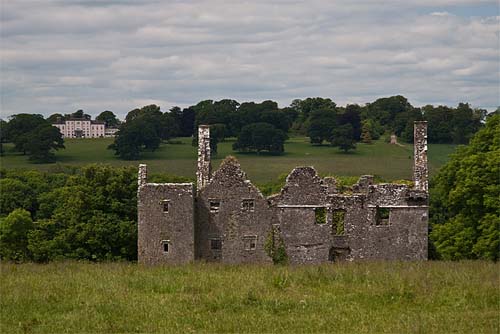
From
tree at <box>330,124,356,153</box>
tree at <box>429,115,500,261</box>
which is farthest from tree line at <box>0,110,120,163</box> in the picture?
tree at <box>429,115,500,261</box>

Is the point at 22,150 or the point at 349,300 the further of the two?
the point at 22,150

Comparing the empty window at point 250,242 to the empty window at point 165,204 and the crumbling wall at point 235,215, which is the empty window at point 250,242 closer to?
the crumbling wall at point 235,215

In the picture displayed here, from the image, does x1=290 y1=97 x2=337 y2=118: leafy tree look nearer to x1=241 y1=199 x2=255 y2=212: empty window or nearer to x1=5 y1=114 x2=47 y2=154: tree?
x1=5 y1=114 x2=47 y2=154: tree

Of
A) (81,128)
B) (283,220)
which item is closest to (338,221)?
(283,220)

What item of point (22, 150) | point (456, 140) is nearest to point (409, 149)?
point (456, 140)

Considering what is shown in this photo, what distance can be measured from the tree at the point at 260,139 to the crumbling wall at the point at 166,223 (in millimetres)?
43580

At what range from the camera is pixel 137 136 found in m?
93.1

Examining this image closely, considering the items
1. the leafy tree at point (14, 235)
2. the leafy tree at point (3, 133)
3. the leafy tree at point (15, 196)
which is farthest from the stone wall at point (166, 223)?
the leafy tree at point (3, 133)

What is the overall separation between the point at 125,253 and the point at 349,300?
94.0ft

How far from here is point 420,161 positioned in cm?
3916

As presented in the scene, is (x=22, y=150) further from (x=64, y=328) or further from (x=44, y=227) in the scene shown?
(x=64, y=328)

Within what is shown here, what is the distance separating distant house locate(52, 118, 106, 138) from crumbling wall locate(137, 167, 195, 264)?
292 ft

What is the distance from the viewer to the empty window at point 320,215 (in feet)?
127

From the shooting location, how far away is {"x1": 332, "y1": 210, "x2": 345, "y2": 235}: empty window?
38.8m
